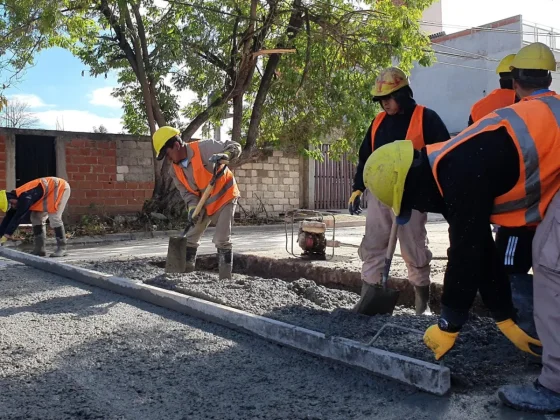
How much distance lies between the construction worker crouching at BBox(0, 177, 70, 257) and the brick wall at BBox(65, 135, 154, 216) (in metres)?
4.04

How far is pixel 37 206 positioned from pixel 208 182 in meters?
3.90

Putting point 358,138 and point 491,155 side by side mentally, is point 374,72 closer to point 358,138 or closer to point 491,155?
point 358,138

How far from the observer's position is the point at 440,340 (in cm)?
249

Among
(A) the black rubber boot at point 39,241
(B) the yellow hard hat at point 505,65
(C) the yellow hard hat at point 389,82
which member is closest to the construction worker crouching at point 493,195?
(C) the yellow hard hat at point 389,82

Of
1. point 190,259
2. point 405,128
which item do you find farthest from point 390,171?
point 190,259

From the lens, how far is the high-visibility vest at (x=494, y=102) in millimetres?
3889

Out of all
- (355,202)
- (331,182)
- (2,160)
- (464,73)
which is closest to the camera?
(355,202)

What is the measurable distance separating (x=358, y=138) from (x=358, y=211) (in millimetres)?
8634

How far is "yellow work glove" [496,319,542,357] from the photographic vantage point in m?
2.65

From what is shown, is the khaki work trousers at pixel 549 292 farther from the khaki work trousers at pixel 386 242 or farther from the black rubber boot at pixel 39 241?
the black rubber boot at pixel 39 241

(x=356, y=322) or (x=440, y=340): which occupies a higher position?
(x=440, y=340)

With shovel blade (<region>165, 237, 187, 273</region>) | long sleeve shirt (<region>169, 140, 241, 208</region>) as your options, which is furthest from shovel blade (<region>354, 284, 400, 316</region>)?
shovel blade (<region>165, 237, 187, 273</region>)

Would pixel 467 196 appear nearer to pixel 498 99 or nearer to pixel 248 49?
pixel 498 99

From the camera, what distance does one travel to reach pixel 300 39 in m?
11.8
